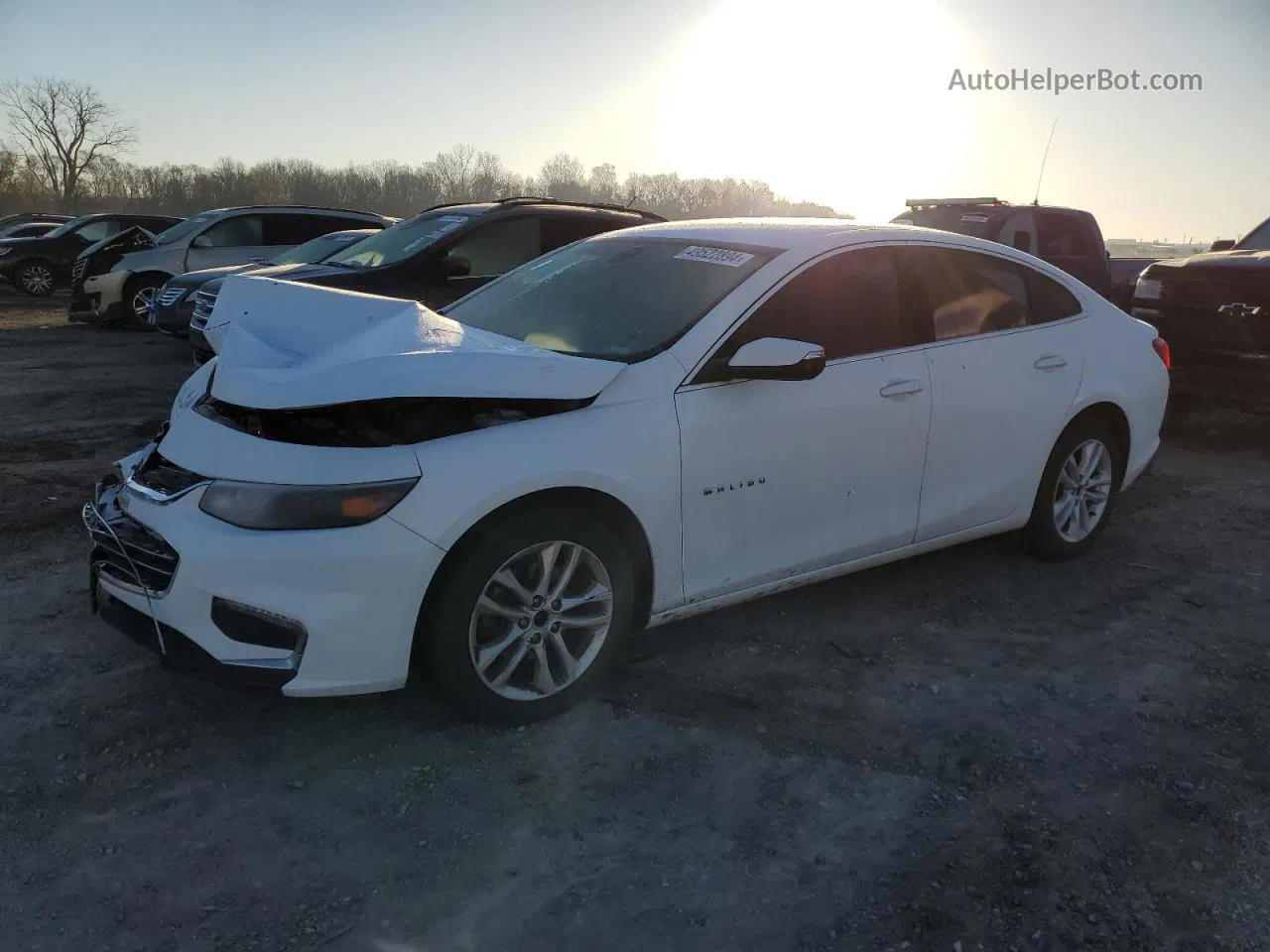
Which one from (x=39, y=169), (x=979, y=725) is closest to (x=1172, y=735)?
(x=979, y=725)

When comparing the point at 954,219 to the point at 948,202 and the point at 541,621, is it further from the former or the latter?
the point at 541,621

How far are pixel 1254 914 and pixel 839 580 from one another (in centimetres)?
241

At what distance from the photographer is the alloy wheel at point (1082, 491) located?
4.98 m

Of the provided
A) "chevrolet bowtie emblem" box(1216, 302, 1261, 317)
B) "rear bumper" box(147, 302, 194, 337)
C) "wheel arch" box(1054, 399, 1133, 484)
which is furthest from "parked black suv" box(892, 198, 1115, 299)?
"rear bumper" box(147, 302, 194, 337)

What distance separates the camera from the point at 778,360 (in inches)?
137

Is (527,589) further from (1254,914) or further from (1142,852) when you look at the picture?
(1254,914)

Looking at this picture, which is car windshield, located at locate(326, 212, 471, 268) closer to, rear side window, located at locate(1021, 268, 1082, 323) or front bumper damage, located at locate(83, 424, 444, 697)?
rear side window, located at locate(1021, 268, 1082, 323)

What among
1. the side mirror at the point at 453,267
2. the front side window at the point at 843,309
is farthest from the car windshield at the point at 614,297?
the side mirror at the point at 453,267

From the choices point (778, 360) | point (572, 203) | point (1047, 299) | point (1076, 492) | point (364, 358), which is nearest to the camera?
point (364, 358)

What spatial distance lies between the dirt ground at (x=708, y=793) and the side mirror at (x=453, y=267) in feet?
12.5

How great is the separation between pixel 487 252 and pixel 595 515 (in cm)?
529

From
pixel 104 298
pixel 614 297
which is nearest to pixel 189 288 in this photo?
pixel 104 298

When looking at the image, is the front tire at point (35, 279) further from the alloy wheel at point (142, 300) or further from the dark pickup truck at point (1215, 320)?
the dark pickup truck at point (1215, 320)

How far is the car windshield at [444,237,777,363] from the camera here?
3744 mm
